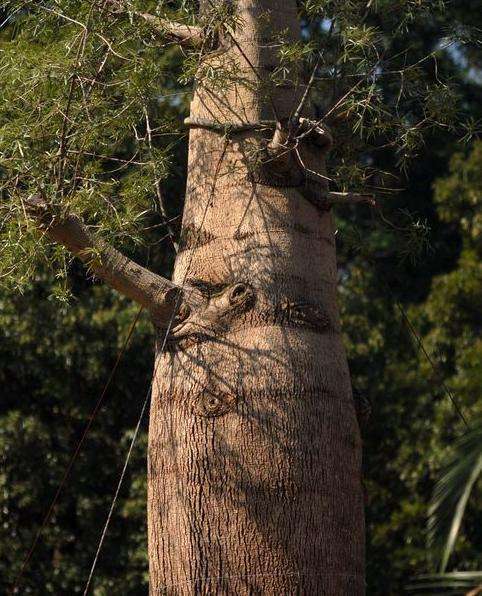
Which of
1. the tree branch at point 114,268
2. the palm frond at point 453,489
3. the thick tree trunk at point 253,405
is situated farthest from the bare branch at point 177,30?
the palm frond at point 453,489

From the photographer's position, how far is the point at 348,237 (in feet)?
20.1

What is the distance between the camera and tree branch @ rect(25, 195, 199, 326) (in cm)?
450

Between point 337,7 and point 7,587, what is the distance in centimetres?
569

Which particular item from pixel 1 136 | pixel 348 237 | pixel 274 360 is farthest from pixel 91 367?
pixel 274 360

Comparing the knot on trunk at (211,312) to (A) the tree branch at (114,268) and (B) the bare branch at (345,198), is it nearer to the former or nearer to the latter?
(A) the tree branch at (114,268)

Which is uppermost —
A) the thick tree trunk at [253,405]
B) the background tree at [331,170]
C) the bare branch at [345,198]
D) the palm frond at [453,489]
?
the background tree at [331,170]

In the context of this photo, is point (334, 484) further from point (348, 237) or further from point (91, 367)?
point (91, 367)

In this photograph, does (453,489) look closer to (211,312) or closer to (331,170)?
(211,312)

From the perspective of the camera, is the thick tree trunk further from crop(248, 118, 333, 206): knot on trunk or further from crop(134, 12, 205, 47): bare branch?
crop(134, 12, 205, 47): bare branch

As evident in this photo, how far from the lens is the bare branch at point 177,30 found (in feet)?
16.6

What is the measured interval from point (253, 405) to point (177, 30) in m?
1.77

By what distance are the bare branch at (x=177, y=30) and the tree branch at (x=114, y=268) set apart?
1.03 metres

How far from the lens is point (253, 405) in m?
4.26

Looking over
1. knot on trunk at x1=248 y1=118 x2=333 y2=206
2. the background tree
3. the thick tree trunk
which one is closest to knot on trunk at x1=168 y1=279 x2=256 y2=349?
the thick tree trunk
